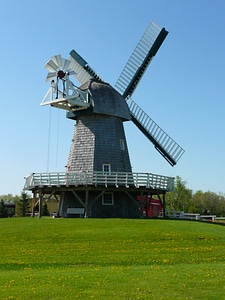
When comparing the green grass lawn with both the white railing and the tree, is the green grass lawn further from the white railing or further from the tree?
the tree

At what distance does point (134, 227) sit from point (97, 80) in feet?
45.8

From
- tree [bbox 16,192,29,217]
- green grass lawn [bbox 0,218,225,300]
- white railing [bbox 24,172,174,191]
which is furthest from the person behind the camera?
tree [bbox 16,192,29,217]

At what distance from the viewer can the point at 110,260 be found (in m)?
15.7

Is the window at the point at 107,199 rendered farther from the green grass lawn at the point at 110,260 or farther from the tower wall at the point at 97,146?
the green grass lawn at the point at 110,260

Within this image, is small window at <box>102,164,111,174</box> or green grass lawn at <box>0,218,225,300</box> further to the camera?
small window at <box>102,164,111,174</box>

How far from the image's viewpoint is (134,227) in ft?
75.4

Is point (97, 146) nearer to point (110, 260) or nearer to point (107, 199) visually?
point (107, 199)

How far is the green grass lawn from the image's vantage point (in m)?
10.9

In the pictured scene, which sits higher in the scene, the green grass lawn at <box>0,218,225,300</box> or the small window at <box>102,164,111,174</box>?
the small window at <box>102,164,111,174</box>

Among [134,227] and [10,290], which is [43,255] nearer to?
[10,290]

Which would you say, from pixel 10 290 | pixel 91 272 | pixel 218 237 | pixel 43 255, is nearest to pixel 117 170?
pixel 218 237

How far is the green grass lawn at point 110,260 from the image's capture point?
10.9 metres

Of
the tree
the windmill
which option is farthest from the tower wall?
the tree

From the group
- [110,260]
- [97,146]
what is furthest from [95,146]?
[110,260]
